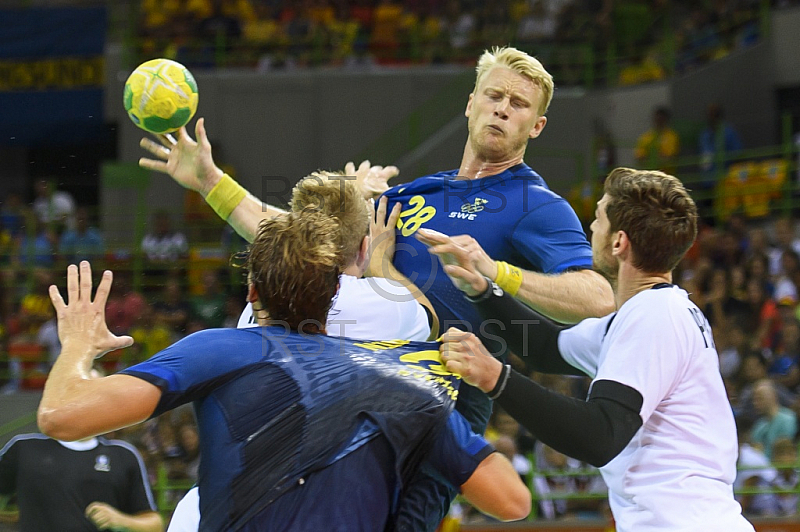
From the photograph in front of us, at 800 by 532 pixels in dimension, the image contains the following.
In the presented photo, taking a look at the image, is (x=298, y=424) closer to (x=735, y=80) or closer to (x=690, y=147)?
(x=690, y=147)

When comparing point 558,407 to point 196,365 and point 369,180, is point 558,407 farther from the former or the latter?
point 369,180

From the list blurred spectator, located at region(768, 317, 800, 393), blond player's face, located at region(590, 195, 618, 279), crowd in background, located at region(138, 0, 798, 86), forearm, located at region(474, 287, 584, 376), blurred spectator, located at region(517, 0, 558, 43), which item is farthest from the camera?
blurred spectator, located at region(517, 0, 558, 43)

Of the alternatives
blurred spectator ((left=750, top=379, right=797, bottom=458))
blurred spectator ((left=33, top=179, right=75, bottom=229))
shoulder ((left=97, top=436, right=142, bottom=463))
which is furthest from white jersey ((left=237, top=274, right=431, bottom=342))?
blurred spectator ((left=33, top=179, right=75, bottom=229))

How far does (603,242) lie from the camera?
348 centimetres

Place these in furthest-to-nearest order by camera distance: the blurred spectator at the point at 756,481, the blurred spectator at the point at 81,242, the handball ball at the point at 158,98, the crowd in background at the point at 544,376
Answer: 1. the blurred spectator at the point at 81,242
2. the crowd in background at the point at 544,376
3. the blurred spectator at the point at 756,481
4. the handball ball at the point at 158,98

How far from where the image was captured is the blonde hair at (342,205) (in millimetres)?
3807

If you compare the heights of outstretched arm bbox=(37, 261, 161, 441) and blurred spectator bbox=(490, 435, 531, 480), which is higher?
outstretched arm bbox=(37, 261, 161, 441)

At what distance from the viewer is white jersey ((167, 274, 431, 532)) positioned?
11.8 ft

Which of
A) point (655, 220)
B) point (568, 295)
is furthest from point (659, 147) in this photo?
point (655, 220)

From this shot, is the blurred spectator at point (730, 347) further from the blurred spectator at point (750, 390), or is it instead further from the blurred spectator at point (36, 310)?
the blurred spectator at point (36, 310)

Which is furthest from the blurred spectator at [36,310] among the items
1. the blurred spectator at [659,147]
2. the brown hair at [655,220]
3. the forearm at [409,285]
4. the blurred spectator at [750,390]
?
the brown hair at [655,220]

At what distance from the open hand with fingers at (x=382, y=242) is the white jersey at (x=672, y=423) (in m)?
1.41

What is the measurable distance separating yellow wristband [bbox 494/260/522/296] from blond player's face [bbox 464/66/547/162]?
0.80 m

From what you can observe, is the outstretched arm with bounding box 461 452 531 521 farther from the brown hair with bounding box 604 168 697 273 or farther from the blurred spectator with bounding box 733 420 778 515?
the blurred spectator with bounding box 733 420 778 515
